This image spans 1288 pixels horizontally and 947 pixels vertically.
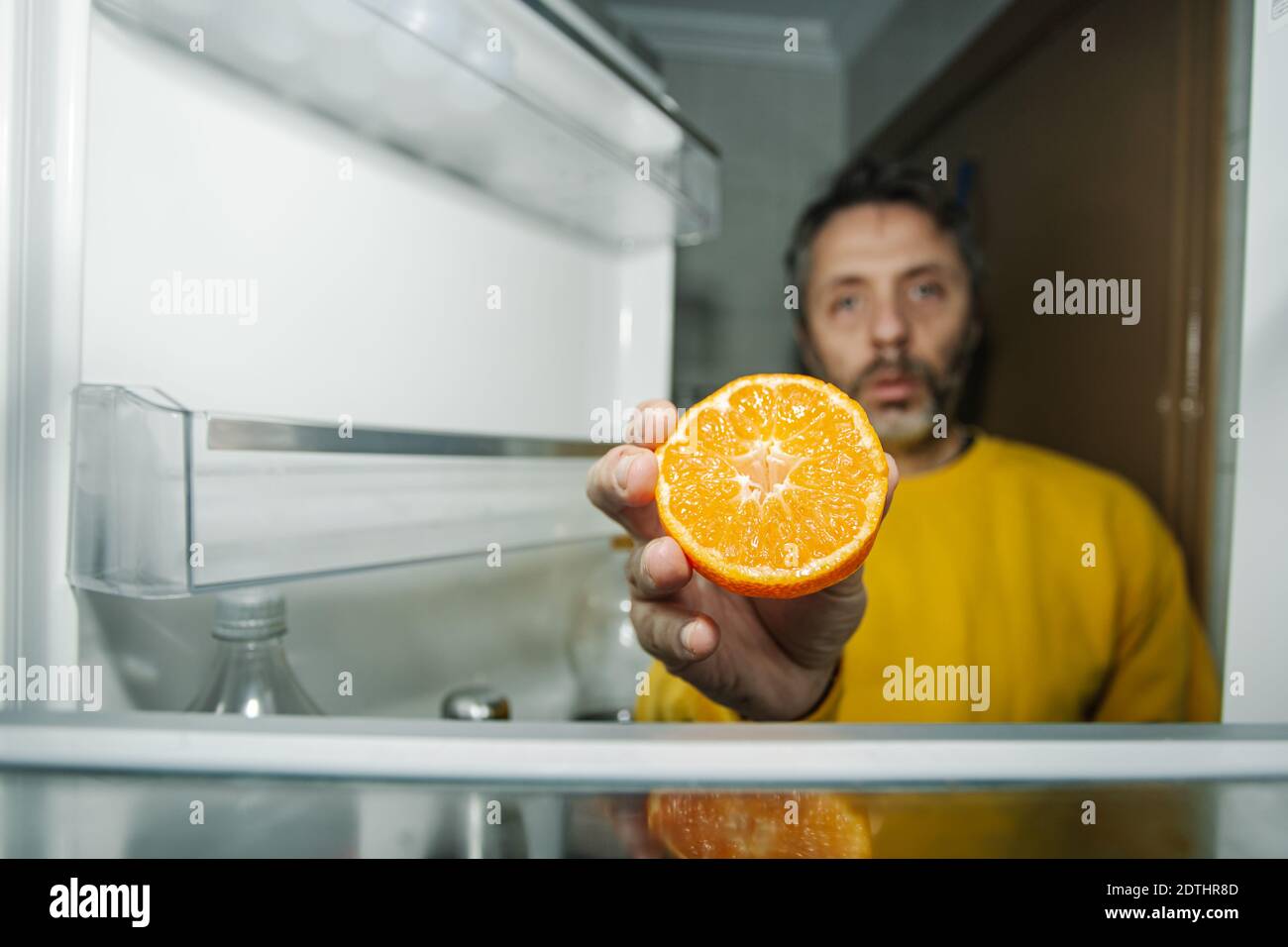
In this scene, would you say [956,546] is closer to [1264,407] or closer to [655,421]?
[1264,407]

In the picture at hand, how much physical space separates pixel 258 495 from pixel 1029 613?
37.2 inches

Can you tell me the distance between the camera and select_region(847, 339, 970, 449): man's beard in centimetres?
109

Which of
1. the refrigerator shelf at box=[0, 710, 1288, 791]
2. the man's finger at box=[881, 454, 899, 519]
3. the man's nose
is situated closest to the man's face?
the man's nose

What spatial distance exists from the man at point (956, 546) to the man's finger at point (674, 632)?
0.24 meters

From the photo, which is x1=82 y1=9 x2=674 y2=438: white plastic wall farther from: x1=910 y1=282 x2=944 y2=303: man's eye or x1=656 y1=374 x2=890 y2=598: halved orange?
x1=910 y1=282 x2=944 y2=303: man's eye

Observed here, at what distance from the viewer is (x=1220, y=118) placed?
932mm

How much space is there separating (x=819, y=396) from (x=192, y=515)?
0.34m

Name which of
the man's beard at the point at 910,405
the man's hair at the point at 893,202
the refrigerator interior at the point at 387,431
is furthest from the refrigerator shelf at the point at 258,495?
the man's hair at the point at 893,202

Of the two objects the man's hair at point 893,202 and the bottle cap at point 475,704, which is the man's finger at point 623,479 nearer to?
the bottle cap at point 475,704

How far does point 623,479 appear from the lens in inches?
16.6

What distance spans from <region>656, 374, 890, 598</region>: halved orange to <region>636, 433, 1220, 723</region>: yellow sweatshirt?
0.53 metres

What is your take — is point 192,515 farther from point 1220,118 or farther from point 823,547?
point 1220,118

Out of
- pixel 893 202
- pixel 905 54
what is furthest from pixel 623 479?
pixel 905 54
